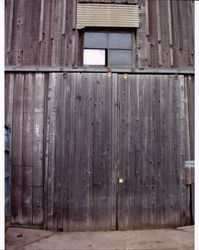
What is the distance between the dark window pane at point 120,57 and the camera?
679 centimetres

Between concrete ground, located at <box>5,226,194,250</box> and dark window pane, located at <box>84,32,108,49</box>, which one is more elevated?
dark window pane, located at <box>84,32,108,49</box>

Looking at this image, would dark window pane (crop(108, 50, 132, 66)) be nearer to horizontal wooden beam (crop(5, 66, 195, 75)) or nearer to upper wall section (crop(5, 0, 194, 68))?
upper wall section (crop(5, 0, 194, 68))

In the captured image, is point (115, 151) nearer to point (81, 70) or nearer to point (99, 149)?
point (99, 149)

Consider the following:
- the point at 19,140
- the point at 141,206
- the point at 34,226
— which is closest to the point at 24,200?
the point at 34,226

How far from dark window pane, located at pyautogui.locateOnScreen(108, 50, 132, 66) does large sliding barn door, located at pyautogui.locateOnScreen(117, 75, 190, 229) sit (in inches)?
15.0

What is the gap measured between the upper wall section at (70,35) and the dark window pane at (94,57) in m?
0.16

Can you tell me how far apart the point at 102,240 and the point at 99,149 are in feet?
5.88

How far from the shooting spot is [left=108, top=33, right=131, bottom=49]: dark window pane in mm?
6855

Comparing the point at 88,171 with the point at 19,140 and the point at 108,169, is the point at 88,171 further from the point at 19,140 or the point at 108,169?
the point at 19,140

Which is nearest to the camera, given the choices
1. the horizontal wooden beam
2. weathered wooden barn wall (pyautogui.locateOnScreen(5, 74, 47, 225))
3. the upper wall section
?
weathered wooden barn wall (pyautogui.locateOnScreen(5, 74, 47, 225))

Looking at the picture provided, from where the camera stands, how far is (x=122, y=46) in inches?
270

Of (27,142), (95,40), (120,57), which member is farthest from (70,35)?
(27,142)

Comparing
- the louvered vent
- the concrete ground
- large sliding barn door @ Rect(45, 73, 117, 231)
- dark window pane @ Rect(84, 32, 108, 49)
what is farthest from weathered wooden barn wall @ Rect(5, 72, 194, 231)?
the louvered vent

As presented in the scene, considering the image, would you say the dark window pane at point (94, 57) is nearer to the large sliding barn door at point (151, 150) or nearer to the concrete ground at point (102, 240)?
the large sliding barn door at point (151, 150)
